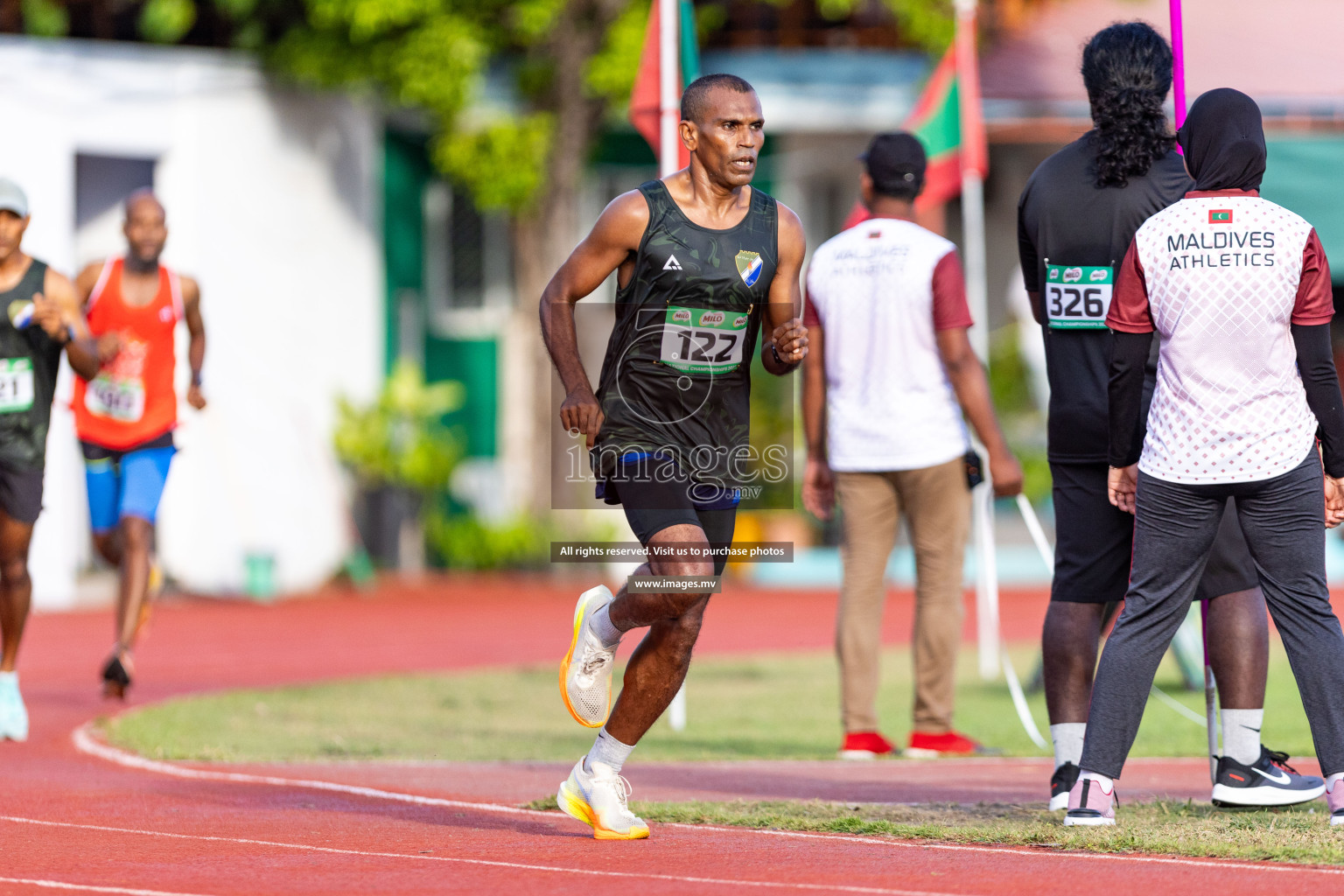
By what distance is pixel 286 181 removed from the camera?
63.6 ft

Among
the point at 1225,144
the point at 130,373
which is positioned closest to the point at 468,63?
the point at 130,373

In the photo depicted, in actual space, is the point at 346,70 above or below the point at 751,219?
above

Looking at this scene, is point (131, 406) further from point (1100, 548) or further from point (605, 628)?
point (1100, 548)

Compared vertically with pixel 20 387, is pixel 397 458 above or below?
below

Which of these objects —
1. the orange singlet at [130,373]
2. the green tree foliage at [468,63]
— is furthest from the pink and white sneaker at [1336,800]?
the green tree foliage at [468,63]

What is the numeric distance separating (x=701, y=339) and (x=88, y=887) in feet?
7.64

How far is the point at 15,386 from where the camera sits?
8.40m

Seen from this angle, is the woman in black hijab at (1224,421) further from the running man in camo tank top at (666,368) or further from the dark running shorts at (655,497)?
the dark running shorts at (655,497)

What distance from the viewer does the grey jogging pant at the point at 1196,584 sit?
5395 mm

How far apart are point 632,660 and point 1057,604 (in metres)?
1.48

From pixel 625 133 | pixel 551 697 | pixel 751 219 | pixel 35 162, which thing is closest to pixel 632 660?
pixel 751 219

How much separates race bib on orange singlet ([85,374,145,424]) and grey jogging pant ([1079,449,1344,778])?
5.93 meters

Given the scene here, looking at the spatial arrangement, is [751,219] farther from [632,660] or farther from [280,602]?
[280,602]

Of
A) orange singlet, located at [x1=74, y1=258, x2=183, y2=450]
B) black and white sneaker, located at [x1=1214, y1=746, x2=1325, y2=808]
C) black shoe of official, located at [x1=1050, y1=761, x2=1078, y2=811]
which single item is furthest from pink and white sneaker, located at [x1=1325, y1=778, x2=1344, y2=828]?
orange singlet, located at [x1=74, y1=258, x2=183, y2=450]
